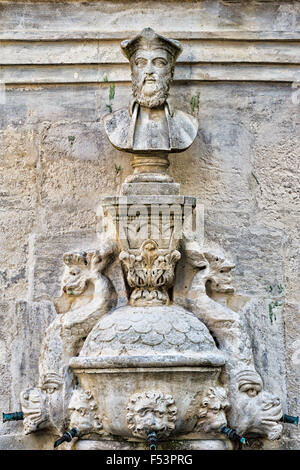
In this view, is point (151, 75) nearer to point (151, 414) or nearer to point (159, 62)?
point (159, 62)

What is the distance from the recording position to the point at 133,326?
320cm

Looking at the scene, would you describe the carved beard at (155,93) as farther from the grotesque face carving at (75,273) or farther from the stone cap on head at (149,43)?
the grotesque face carving at (75,273)

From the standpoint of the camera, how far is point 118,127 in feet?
11.3

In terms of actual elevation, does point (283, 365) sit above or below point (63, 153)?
below

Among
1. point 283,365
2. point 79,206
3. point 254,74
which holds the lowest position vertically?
point 283,365

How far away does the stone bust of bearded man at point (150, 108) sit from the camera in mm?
3354

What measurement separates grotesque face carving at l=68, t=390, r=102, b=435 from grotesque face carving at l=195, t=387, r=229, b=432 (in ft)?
1.10

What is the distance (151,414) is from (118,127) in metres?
1.01

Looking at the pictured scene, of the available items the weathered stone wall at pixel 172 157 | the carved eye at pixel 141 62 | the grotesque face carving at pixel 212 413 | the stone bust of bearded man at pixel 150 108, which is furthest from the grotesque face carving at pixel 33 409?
the carved eye at pixel 141 62

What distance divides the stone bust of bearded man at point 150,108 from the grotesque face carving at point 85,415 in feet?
2.84

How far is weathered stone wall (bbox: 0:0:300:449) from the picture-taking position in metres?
3.52

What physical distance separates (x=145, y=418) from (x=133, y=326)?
0.30m

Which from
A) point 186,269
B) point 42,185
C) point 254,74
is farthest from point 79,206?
point 254,74
